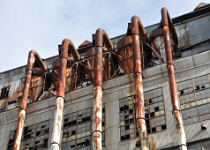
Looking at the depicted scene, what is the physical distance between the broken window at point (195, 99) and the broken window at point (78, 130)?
5.59 meters

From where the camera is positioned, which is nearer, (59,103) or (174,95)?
(174,95)

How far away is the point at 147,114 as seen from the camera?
1045 inches

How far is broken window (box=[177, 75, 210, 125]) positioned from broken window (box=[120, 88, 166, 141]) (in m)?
1.40

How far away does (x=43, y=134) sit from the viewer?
29297 millimetres

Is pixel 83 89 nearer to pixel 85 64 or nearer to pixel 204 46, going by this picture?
pixel 85 64

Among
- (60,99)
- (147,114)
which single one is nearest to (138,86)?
(147,114)

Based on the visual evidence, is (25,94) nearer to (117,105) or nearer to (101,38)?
(101,38)

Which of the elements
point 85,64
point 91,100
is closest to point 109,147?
point 91,100

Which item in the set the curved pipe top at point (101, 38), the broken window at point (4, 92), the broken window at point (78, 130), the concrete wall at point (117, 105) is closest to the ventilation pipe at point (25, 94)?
the concrete wall at point (117, 105)

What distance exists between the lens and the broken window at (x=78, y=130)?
27500mm

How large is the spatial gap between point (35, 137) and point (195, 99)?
1185 cm

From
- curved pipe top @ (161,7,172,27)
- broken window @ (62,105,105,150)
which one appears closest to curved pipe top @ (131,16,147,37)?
curved pipe top @ (161,7,172,27)

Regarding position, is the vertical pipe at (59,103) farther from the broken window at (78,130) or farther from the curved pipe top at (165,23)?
the curved pipe top at (165,23)

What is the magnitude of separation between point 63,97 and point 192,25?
14228 mm
